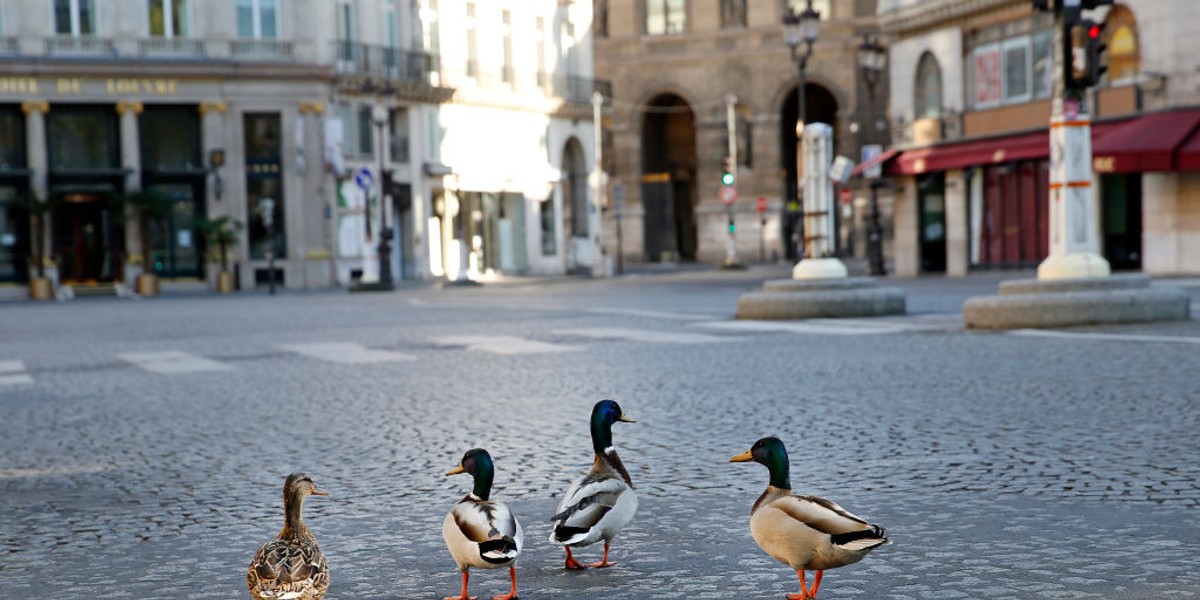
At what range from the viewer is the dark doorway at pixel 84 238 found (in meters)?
47.7

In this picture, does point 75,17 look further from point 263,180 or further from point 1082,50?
point 1082,50

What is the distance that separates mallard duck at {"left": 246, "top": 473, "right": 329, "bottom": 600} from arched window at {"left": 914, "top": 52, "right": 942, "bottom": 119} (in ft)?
125

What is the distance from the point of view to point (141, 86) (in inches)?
1887

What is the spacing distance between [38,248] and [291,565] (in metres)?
45.1

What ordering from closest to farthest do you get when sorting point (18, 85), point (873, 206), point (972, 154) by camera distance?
point (972, 154) → point (873, 206) → point (18, 85)

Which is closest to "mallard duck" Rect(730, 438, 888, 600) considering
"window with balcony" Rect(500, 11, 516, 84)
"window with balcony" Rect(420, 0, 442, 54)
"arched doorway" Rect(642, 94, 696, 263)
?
"window with balcony" Rect(420, 0, 442, 54)

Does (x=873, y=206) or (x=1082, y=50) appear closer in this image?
(x=1082, y=50)

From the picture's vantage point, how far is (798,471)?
8109 mm

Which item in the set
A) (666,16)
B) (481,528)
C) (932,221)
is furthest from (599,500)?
(666,16)

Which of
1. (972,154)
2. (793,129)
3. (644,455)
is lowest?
(644,455)

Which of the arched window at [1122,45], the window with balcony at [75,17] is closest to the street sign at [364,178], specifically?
the window with balcony at [75,17]

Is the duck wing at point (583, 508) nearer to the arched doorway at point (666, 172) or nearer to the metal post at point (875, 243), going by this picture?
the metal post at point (875, 243)

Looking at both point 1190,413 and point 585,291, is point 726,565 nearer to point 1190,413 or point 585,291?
point 1190,413

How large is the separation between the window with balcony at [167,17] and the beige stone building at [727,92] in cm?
2617
